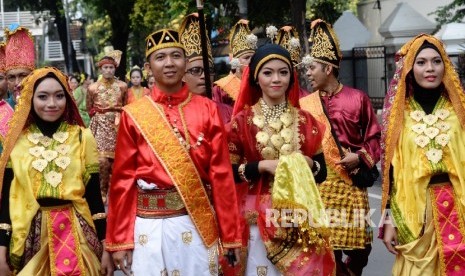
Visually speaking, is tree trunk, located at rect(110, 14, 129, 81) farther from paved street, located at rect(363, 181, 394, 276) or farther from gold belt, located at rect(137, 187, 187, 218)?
gold belt, located at rect(137, 187, 187, 218)

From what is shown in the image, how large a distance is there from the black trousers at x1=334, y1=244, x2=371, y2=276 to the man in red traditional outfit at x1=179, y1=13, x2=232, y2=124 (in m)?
1.53

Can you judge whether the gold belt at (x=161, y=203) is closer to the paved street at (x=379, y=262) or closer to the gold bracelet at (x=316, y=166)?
the gold bracelet at (x=316, y=166)

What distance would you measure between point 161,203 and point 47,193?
2.40 feet

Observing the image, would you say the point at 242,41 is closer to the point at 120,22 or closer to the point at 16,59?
the point at 16,59

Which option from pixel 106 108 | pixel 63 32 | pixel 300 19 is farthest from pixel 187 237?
pixel 63 32

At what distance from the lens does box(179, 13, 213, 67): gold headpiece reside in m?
8.09

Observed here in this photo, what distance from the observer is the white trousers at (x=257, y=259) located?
687 centimetres

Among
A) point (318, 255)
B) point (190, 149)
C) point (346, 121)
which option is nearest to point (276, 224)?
point (318, 255)

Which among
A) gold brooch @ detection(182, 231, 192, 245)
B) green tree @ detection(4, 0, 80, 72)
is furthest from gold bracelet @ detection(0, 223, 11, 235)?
green tree @ detection(4, 0, 80, 72)

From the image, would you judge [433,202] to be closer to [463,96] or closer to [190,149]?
[463,96]

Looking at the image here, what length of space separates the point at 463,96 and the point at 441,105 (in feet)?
0.53

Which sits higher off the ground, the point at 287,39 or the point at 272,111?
the point at 287,39

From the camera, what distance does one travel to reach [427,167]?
23.1 feet

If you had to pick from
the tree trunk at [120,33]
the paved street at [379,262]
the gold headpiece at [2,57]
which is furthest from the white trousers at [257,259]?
the tree trunk at [120,33]
